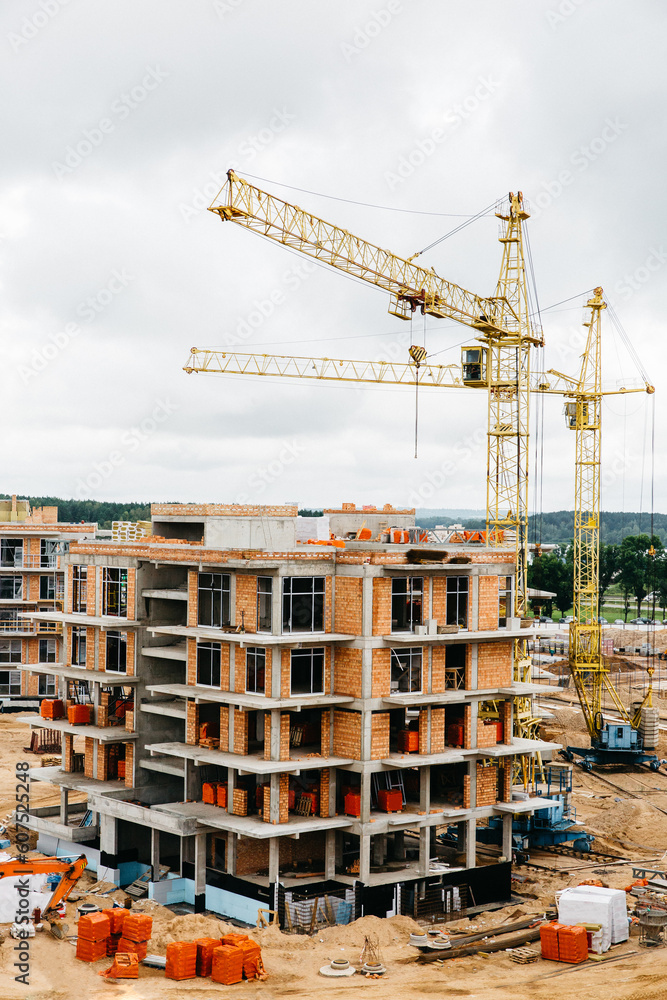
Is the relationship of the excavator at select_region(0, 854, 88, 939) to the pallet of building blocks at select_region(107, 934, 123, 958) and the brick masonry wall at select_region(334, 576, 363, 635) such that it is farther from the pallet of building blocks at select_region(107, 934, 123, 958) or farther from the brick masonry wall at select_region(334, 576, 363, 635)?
the brick masonry wall at select_region(334, 576, 363, 635)

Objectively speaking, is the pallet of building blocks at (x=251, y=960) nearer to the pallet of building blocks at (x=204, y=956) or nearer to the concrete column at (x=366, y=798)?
the pallet of building blocks at (x=204, y=956)

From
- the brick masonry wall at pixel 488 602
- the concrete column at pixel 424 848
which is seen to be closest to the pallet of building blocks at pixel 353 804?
the concrete column at pixel 424 848

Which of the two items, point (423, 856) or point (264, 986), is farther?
point (423, 856)

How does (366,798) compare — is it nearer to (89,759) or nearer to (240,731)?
(240,731)

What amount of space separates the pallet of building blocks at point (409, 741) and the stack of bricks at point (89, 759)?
15.1 m

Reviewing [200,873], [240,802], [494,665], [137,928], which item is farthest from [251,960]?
[494,665]

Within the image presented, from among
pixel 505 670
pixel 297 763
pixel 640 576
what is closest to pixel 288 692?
pixel 297 763

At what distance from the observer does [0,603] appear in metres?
91.0

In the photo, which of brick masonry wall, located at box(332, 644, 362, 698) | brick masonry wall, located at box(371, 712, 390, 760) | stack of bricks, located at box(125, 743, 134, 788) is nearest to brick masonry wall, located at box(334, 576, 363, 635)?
brick masonry wall, located at box(332, 644, 362, 698)

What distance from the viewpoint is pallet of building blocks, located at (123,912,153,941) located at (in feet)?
134

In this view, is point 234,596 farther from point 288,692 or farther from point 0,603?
point 0,603

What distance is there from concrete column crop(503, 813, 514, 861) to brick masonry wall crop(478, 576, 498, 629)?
26.9 feet

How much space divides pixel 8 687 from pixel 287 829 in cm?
5403

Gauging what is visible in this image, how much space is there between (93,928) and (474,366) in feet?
140
